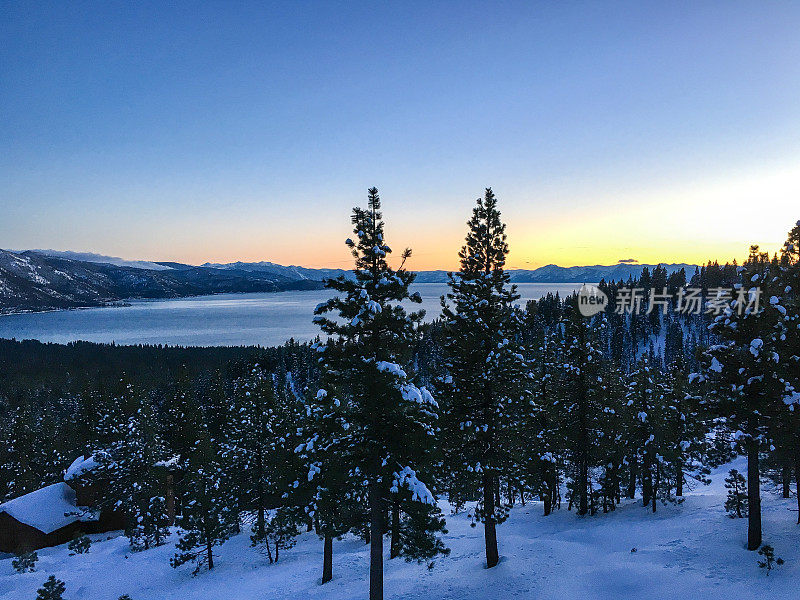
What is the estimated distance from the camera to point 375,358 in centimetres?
1265

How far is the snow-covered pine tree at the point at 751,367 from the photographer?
588 inches

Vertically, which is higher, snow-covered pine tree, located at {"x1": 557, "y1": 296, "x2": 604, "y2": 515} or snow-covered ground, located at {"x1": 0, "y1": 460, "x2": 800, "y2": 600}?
snow-covered pine tree, located at {"x1": 557, "y1": 296, "x2": 604, "y2": 515}

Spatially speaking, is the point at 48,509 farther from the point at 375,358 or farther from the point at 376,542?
the point at 375,358

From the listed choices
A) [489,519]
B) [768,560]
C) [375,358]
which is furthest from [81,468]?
[768,560]

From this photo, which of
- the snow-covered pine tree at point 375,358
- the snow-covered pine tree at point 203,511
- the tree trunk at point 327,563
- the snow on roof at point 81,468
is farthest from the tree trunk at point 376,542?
the snow on roof at point 81,468

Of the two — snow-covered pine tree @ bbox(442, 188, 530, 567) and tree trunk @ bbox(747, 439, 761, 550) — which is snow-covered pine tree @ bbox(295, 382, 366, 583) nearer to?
snow-covered pine tree @ bbox(442, 188, 530, 567)

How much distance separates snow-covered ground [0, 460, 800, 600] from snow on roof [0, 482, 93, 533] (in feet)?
24.4

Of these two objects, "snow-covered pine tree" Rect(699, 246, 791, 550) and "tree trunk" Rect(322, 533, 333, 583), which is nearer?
"snow-covered pine tree" Rect(699, 246, 791, 550)

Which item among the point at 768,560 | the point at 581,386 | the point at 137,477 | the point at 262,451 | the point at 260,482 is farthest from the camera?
the point at 137,477

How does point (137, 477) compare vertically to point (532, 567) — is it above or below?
below

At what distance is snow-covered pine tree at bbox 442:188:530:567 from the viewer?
1684 cm

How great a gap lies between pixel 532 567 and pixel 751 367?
11.6 m

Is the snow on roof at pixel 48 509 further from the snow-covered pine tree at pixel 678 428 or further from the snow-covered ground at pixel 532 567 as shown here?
the snow-covered pine tree at pixel 678 428

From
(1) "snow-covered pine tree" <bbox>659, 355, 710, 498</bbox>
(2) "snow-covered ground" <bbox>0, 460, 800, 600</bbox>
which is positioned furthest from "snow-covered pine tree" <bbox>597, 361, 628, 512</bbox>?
(1) "snow-covered pine tree" <bbox>659, 355, 710, 498</bbox>
